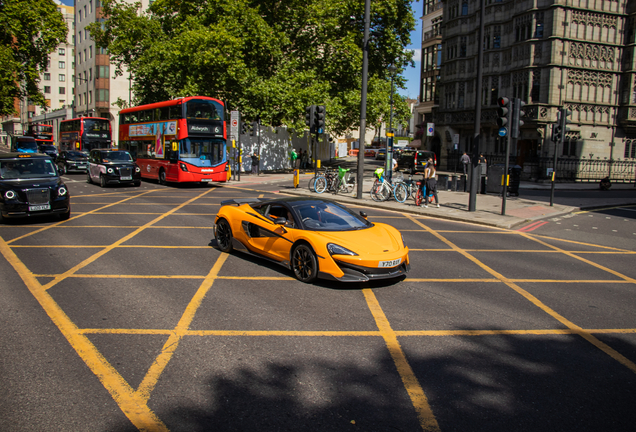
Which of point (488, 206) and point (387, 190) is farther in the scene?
point (387, 190)

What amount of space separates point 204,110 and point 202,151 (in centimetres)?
202

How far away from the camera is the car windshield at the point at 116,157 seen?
925 inches

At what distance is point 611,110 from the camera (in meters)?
35.8

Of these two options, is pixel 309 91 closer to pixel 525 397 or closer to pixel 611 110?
pixel 611 110

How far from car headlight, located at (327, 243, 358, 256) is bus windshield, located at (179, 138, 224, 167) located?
18.2 meters

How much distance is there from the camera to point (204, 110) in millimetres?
23750

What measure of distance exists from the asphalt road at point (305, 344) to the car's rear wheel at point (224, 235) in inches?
12.1

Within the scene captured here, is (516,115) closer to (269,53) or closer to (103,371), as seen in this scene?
(103,371)

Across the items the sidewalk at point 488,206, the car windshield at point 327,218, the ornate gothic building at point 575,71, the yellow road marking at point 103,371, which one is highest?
the ornate gothic building at point 575,71

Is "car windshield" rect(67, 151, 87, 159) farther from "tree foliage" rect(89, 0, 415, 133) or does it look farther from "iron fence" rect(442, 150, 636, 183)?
"iron fence" rect(442, 150, 636, 183)

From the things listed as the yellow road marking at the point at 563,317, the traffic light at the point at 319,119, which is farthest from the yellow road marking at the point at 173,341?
the traffic light at the point at 319,119

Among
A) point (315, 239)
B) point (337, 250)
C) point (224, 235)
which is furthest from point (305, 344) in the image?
point (224, 235)

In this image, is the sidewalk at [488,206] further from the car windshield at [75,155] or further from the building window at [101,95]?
the building window at [101,95]

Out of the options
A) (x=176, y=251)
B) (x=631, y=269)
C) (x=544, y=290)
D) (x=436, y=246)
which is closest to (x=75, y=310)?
(x=176, y=251)
